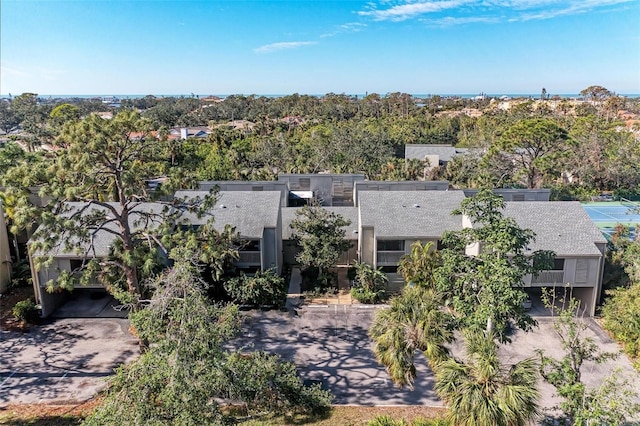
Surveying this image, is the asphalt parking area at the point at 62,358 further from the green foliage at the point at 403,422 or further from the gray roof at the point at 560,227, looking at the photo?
the gray roof at the point at 560,227

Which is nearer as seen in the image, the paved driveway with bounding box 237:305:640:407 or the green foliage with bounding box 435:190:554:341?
the green foliage with bounding box 435:190:554:341

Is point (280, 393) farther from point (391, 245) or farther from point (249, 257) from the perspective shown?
point (391, 245)

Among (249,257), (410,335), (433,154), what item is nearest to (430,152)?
(433,154)

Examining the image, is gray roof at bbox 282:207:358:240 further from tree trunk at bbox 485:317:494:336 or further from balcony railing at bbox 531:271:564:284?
tree trunk at bbox 485:317:494:336

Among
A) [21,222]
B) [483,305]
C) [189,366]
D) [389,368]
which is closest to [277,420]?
[389,368]

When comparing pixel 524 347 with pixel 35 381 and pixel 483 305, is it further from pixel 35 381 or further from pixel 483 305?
pixel 35 381

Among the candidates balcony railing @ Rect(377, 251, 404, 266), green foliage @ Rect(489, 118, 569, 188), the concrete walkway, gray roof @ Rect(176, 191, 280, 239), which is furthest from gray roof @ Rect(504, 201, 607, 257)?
green foliage @ Rect(489, 118, 569, 188)

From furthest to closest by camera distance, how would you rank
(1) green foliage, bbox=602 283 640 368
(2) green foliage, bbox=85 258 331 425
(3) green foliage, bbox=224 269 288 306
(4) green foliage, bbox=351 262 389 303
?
(4) green foliage, bbox=351 262 389 303, (3) green foliage, bbox=224 269 288 306, (1) green foliage, bbox=602 283 640 368, (2) green foliage, bbox=85 258 331 425
